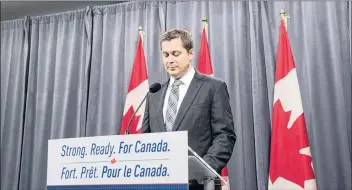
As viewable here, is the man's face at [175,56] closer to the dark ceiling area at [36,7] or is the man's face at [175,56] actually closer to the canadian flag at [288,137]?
the canadian flag at [288,137]

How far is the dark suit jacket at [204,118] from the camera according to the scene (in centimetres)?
179

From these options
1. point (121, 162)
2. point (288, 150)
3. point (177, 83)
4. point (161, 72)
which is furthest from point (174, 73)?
point (161, 72)

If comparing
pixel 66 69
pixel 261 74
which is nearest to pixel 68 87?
pixel 66 69

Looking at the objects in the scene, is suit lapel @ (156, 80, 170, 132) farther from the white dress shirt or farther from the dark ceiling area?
the dark ceiling area

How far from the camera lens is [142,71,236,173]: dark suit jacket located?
1.79 m

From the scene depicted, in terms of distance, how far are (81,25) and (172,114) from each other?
3.12m

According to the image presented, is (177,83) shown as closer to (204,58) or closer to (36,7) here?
(204,58)

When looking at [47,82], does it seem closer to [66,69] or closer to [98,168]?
[66,69]

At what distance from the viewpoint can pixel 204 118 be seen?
1.83 meters

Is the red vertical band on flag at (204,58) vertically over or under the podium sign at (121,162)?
over

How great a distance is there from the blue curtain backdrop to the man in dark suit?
1.92m

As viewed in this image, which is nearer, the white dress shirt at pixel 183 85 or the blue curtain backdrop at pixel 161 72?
the white dress shirt at pixel 183 85

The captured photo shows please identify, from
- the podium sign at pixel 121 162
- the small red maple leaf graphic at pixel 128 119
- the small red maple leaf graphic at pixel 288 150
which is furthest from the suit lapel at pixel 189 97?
the small red maple leaf graphic at pixel 128 119

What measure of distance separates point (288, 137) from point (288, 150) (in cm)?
11
